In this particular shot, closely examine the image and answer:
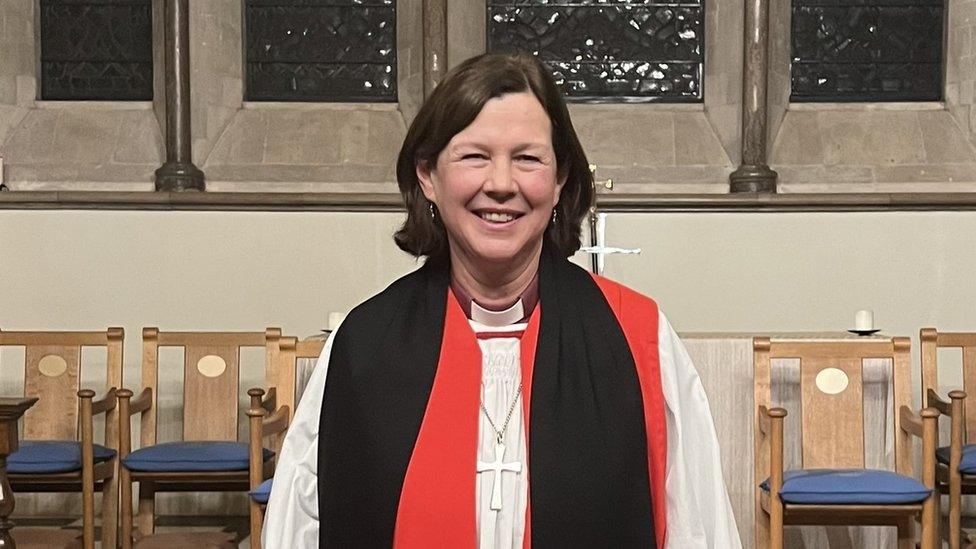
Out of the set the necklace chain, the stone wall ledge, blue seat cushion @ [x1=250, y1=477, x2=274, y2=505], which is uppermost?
the stone wall ledge

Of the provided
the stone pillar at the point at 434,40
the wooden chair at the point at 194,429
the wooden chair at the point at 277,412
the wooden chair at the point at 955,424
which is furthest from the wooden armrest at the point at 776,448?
the stone pillar at the point at 434,40

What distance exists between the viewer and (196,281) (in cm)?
632

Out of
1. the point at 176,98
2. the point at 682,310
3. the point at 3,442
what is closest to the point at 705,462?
the point at 3,442

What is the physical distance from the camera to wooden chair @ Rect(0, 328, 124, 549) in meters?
4.93

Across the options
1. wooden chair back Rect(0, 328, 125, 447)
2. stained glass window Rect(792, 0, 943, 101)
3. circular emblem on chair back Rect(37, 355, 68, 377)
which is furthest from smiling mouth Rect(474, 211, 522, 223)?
stained glass window Rect(792, 0, 943, 101)

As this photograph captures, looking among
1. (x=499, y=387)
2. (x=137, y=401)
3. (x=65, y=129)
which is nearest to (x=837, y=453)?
(x=137, y=401)

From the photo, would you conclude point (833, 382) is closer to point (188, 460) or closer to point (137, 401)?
point (188, 460)

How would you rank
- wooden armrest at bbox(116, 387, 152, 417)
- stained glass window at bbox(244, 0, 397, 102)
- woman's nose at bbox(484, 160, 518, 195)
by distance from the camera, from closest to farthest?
woman's nose at bbox(484, 160, 518, 195)
wooden armrest at bbox(116, 387, 152, 417)
stained glass window at bbox(244, 0, 397, 102)

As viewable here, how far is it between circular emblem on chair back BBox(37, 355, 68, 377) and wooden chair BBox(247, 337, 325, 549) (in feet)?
3.68

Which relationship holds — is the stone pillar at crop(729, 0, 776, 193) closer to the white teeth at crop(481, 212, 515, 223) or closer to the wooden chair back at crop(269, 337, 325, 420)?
the wooden chair back at crop(269, 337, 325, 420)

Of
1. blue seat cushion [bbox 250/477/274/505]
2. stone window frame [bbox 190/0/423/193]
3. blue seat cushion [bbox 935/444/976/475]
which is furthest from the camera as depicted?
stone window frame [bbox 190/0/423/193]

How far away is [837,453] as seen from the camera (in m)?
4.53

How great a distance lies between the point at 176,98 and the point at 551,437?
5.54m

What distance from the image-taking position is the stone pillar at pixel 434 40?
6891 mm
